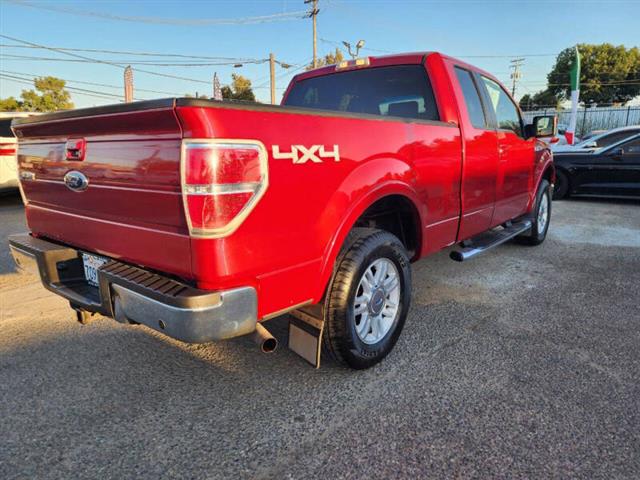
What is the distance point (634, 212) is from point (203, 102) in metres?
9.15

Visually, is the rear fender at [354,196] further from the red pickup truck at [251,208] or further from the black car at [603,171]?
the black car at [603,171]

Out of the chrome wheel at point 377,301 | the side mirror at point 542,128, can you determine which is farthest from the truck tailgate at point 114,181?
the side mirror at point 542,128

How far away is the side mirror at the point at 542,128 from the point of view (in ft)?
16.2

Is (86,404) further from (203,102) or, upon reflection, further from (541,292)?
(541,292)

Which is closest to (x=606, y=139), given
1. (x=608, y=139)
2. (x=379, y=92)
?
(x=608, y=139)

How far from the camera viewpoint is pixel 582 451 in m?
2.04

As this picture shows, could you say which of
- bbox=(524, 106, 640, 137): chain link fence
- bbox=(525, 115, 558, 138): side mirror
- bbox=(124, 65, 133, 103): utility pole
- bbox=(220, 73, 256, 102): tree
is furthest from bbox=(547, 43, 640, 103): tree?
bbox=(525, 115, 558, 138): side mirror

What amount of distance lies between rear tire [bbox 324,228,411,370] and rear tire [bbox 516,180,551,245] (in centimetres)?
336

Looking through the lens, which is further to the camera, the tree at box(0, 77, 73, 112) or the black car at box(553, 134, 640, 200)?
the tree at box(0, 77, 73, 112)

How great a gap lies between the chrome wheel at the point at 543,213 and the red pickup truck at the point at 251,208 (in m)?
2.67

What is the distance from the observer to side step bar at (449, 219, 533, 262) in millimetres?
3719

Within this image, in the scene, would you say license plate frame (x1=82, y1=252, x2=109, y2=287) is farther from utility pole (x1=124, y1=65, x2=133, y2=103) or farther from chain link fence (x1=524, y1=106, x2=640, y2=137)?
chain link fence (x1=524, y1=106, x2=640, y2=137)

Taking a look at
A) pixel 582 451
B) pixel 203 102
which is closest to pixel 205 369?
pixel 203 102

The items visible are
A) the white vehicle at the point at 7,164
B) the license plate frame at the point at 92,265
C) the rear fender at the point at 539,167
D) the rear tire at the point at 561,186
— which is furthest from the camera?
the rear tire at the point at 561,186
